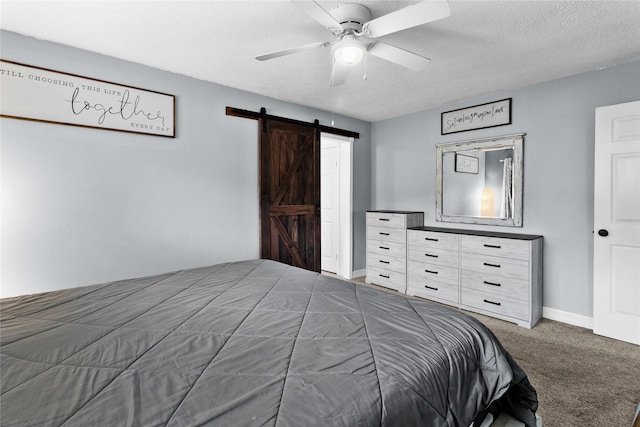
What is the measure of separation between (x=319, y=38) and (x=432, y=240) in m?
2.59

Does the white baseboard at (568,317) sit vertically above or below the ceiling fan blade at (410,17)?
below

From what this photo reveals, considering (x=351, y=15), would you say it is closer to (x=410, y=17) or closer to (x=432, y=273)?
(x=410, y=17)

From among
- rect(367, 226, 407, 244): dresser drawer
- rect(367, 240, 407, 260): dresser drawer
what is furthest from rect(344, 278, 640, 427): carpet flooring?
rect(367, 226, 407, 244): dresser drawer

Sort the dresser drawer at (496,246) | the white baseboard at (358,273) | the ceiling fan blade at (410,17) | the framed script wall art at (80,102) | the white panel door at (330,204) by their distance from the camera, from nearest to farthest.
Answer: the ceiling fan blade at (410,17), the framed script wall art at (80,102), the dresser drawer at (496,246), the white baseboard at (358,273), the white panel door at (330,204)

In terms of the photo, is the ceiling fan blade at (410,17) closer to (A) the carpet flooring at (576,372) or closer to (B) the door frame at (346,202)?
(A) the carpet flooring at (576,372)

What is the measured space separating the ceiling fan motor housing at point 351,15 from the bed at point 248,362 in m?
1.63

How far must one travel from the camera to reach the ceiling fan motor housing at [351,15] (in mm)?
1949

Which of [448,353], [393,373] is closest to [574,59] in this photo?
[448,353]

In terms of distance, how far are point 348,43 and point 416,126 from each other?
279cm

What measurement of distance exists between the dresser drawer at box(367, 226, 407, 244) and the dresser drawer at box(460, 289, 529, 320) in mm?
1006

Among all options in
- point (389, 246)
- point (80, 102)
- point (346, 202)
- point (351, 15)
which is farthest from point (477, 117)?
point (80, 102)

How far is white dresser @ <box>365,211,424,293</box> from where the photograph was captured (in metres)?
4.20

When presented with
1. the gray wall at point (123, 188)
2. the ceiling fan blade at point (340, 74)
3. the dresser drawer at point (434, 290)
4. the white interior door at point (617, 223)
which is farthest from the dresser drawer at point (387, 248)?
the ceiling fan blade at point (340, 74)

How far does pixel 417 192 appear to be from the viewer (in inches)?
178
